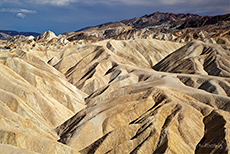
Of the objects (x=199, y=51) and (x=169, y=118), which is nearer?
(x=169, y=118)

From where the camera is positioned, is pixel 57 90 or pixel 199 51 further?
pixel 199 51

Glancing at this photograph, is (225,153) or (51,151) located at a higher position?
(51,151)

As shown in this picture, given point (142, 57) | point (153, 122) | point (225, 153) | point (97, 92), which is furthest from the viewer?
point (142, 57)

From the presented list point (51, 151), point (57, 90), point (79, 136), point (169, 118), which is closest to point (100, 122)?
point (79, 136)

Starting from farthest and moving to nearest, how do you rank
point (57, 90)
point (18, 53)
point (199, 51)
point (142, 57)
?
point (142, 57) → point (199, 51) → point (18, 53) → point (57, 90)

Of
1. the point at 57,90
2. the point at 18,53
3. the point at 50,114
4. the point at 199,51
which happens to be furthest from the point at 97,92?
the point at 199,51

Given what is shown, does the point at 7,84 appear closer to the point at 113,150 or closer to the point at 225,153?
the point at 113,150

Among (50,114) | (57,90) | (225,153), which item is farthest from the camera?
(57,90)

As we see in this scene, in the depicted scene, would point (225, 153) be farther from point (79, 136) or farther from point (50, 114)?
point (50, 114)

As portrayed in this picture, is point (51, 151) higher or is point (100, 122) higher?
point (51, 151)
